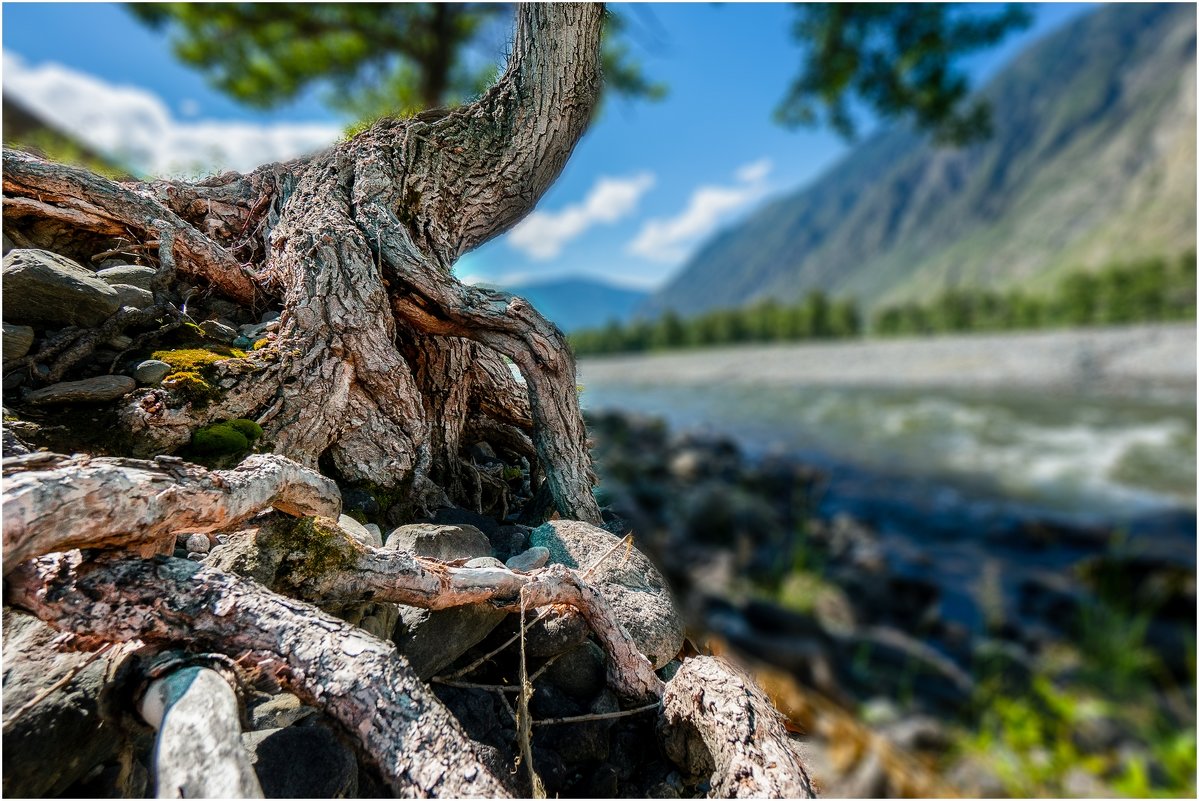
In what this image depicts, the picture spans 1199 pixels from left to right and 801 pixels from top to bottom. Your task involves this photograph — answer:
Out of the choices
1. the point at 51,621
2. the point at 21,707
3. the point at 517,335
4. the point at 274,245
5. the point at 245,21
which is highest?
the point at 245,21

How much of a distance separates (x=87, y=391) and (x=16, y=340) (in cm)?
34

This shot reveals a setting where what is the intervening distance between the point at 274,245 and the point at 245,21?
17.3ft

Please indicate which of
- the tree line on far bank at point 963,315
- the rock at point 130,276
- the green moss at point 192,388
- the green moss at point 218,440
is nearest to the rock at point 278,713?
the green moss at point 218,440

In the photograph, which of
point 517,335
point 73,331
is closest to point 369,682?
point 517,335

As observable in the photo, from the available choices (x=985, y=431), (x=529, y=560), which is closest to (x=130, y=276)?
(x=529, y=560)

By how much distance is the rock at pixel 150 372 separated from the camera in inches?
86.0

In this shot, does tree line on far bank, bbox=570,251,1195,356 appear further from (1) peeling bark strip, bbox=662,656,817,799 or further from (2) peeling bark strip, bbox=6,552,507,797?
→ (2) peeling bark strip, bbox=6,552,507,797

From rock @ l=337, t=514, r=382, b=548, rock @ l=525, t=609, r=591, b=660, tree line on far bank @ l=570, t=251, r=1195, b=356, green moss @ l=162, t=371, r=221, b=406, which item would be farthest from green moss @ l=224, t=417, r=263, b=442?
tree line on far bank @ l=570, t=251, r=1195, b=356

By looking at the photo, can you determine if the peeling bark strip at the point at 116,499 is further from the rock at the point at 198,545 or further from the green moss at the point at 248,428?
the green moss at the point at 248,428

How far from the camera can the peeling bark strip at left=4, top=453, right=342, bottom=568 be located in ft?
3.94

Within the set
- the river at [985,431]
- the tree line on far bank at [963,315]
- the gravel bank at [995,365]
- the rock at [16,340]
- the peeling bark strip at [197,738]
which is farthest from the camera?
the tree line on far bank at [963,315]

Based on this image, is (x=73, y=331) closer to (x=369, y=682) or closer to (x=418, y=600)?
(x=418, y=600)

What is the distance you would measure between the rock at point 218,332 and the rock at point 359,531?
1.00 metres

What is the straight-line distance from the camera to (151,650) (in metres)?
1.42
